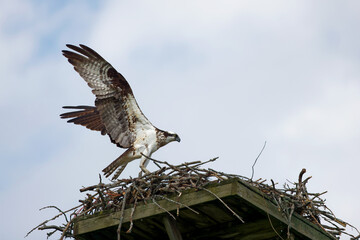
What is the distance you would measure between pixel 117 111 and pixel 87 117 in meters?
1.09

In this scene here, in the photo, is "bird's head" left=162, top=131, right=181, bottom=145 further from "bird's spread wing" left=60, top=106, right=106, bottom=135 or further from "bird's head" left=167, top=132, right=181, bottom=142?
"bird's spread wing" left=60, top=106, right=106, bottom=135

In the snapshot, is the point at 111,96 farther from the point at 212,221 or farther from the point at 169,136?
the point at 212,221

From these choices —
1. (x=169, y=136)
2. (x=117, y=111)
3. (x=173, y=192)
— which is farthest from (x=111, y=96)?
(x=173, y=192)

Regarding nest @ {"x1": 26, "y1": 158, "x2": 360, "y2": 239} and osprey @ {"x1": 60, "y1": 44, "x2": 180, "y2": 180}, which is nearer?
nest @ {"x1": 26, "y1": 158, "x2": 360, "y2": 239}

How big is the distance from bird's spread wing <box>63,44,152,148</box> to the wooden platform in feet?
7.61

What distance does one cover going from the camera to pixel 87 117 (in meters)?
8.36

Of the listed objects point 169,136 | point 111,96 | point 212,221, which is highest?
point 111,96

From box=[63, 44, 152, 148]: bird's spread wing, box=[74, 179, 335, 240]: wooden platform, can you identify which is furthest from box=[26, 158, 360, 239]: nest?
box=[63, 44, 152, 148]: bird's spread wing

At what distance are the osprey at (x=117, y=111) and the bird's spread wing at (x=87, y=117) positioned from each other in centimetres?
72

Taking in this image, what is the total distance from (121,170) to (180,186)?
2.57 m

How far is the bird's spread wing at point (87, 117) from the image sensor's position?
8.23 m

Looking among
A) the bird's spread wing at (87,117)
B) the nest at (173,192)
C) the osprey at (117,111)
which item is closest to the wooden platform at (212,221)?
the nest at (173,192)

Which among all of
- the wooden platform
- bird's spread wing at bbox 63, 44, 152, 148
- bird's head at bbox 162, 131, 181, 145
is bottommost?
the wooden platform

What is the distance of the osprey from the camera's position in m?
7.33
